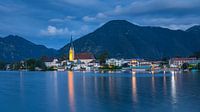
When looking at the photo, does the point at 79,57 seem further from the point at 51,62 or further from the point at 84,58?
the point at 51,62

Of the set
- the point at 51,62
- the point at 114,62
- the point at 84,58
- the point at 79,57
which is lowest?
the point at 114,62

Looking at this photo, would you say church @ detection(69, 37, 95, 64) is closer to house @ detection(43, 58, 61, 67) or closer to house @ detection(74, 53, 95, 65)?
house @ detection(74, 53, 95, 65)

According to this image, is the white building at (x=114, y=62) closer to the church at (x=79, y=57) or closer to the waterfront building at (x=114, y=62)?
the waterfront building at (x=114, y=62)

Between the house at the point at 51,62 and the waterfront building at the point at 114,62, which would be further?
the house at the point at 51,62

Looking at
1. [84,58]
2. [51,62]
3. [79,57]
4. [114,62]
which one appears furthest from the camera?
[79,57]

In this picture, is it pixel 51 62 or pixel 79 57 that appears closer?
pixel 51 62

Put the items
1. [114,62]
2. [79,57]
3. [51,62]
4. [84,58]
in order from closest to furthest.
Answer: [114,62] < [84,58] < [51,62] < [79,57]

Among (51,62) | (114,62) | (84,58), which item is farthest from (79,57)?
(114,62)

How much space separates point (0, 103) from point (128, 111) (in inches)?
395

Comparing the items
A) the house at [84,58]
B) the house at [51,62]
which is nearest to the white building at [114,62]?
the house at [84,58]

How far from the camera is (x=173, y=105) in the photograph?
20.7 m

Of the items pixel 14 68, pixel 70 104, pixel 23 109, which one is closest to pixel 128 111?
pixel 70 104

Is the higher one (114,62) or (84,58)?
(84,58)

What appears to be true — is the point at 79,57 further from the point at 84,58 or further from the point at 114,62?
the point at 114,62
